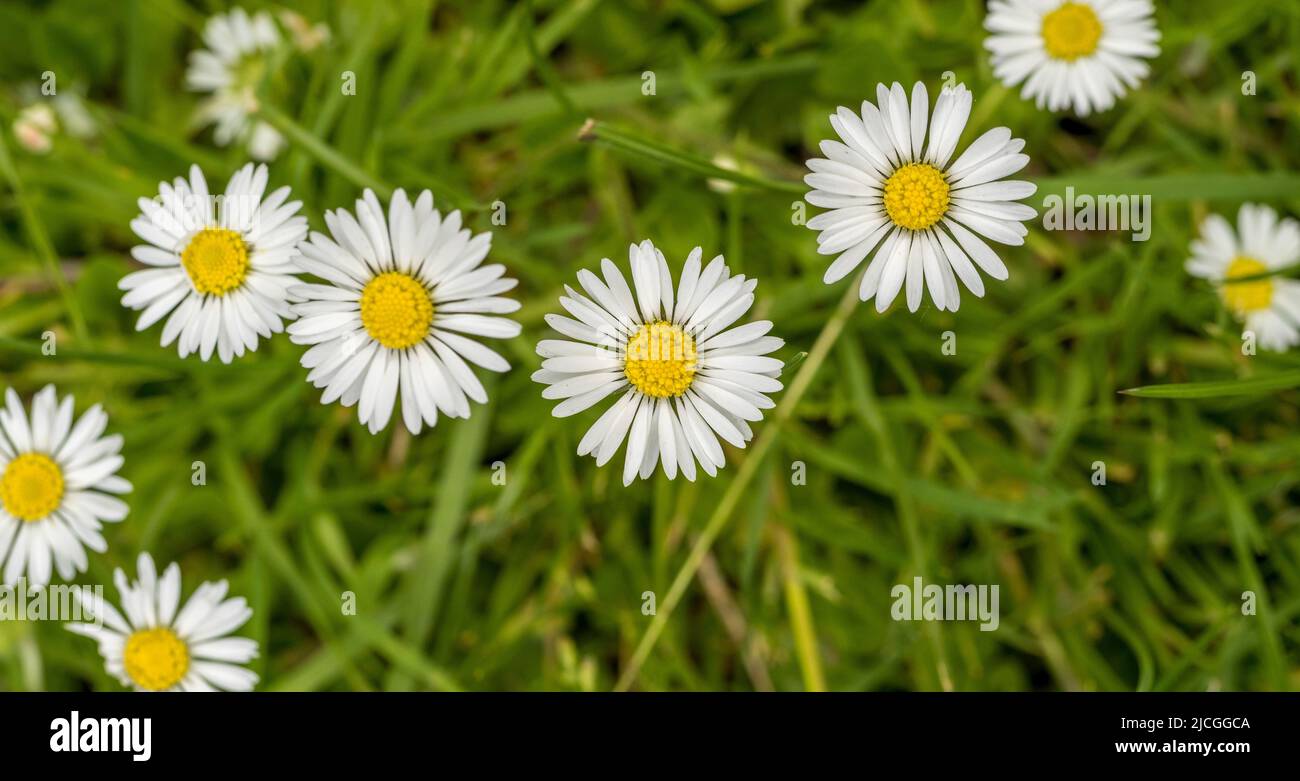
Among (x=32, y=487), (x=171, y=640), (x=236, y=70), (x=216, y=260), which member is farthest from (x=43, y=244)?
(x=171, y=640)

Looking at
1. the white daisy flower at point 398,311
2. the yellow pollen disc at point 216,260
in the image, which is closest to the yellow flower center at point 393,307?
the white daisy flower at point 398,311

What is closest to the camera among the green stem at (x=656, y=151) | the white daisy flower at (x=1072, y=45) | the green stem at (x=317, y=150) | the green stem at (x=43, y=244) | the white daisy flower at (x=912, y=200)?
the white daisy flower at (x=912, y=200)

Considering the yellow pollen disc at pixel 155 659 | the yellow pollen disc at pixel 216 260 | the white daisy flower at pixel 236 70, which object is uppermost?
the white daisy flower at pixel 236 70

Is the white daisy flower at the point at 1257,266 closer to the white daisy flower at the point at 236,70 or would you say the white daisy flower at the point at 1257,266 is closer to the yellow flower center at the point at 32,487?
the white daisy flower at the point at 236,70

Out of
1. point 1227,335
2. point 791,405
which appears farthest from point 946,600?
point 1227,335

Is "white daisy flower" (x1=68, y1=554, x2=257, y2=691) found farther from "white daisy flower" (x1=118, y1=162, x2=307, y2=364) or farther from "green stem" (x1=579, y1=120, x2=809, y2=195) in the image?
"green stem" (x1=579, y1=120, x2=809, y2=195)
